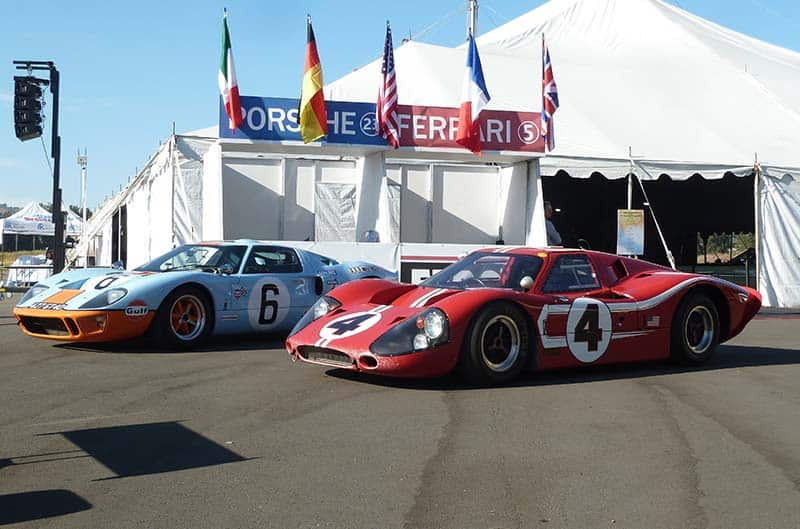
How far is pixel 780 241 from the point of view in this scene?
1706 centimetres

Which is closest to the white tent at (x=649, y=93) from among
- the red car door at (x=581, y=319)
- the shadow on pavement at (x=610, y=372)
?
the shadow on pavement at (x=610, y=372)

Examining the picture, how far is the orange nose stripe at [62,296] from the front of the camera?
848cm

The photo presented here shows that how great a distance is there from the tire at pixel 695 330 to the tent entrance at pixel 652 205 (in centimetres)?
1423

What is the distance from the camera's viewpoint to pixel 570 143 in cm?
1767

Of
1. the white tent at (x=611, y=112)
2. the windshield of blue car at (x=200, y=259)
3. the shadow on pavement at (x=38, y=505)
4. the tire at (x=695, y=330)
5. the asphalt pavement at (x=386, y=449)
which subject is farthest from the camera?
the white tent at (x=611, y=112)

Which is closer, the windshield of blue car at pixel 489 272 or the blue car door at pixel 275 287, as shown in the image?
the windshield of blue car at pixel 489 272

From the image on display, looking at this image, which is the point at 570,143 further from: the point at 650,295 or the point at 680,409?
the point at 680,409

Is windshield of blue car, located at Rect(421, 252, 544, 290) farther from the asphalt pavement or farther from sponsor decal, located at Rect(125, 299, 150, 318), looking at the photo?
sponsor decal, located at Rect(125, 299, 150, 318)

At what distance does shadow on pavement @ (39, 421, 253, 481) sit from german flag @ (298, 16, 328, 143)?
32.9 feet

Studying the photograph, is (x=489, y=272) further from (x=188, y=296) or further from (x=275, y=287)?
(x=188, y=296)

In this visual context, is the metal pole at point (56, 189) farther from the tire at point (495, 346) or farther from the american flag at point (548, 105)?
the tire at point (495, 346)

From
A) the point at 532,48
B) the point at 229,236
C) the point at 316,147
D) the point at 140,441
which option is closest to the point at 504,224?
the point at 316,147

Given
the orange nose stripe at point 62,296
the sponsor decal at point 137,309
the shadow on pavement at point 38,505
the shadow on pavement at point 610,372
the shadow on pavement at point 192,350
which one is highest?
the orange nose stripe at point 62,296

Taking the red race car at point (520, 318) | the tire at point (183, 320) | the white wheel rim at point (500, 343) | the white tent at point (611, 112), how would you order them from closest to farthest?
the red race car at point (520, 318) < the white wheel rim at point (500, 343) < the tire at point (183, 320) < the white tent at point (611, 112)
